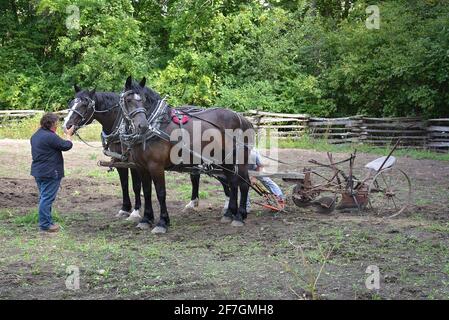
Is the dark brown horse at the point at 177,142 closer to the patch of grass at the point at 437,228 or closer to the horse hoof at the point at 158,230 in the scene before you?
the horse hoof at the point at 158,230

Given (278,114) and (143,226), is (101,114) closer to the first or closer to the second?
(143,226)

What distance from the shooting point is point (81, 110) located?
351 inches

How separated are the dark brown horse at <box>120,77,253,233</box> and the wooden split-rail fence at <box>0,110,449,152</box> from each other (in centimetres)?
1303

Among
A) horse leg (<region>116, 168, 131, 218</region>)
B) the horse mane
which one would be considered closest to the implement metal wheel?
the horse mane

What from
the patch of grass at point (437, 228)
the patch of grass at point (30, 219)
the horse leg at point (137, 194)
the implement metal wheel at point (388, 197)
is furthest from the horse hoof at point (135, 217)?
the patch of grass at point (437, 228)

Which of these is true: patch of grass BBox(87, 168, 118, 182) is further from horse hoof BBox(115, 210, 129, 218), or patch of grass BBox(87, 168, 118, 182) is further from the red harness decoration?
the red harness decoration

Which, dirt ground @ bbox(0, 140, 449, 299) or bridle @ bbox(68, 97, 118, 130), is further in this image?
bridle @ bbox(68, 97, 118, 130)

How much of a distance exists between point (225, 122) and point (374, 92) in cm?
1478

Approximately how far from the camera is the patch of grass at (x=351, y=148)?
728 inches

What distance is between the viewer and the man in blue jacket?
850 cm

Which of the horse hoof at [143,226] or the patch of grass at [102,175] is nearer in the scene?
the horse hoof at [143,226]

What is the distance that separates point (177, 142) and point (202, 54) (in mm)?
17959

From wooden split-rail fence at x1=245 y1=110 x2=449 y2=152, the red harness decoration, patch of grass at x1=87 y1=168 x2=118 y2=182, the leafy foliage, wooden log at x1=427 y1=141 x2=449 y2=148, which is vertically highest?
the leafy foliage

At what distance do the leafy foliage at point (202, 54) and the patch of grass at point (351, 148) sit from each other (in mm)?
2815
